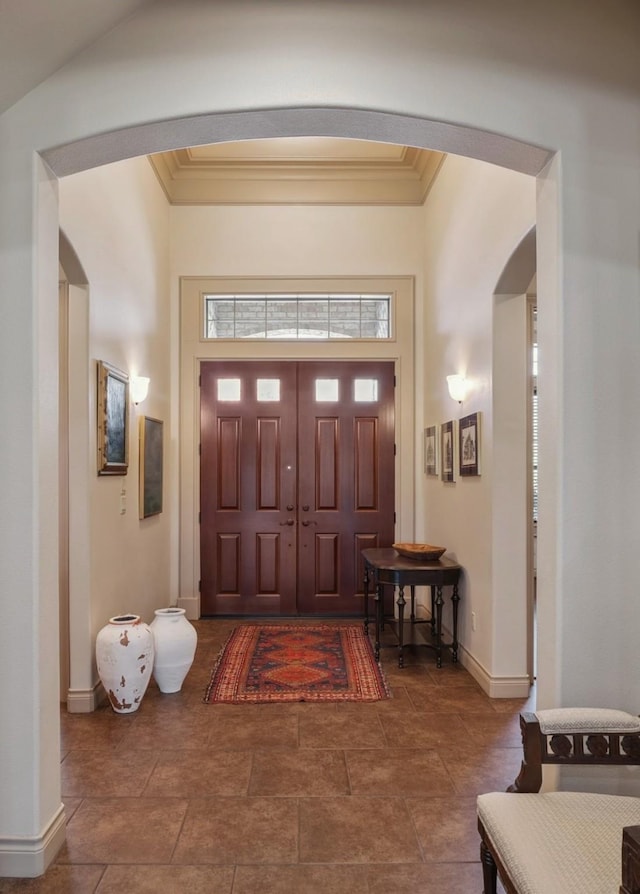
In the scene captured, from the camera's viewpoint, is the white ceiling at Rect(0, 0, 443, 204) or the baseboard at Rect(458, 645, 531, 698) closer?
the baseboard at Rect(458, 645, 531, 698)

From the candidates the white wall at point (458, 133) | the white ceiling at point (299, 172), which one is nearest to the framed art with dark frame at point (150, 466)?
the white ceiling at point (299, 172)

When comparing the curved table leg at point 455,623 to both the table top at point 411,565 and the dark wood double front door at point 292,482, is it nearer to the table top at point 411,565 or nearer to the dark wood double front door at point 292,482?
the table top at point 411,565

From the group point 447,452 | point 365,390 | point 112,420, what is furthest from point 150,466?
point 447,452

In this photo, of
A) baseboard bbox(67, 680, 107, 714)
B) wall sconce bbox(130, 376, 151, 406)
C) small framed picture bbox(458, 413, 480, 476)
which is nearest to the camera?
baseboard bbox(67, 680, 107, 714)

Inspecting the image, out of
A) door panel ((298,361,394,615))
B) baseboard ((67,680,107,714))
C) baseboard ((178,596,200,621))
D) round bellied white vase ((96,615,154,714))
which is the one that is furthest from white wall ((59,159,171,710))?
door panel ((298,361,394,615))

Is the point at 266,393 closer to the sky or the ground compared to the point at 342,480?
closer to the sky

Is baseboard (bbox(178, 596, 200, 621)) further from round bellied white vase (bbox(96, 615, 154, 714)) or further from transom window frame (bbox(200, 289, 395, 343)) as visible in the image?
transom window frame (bbox(200, 289, 395, 343))

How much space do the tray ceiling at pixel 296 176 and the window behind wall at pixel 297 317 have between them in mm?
888

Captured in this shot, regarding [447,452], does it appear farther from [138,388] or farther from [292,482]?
[138,388]

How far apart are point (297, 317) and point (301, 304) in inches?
5.0

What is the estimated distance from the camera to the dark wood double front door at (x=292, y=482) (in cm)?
636

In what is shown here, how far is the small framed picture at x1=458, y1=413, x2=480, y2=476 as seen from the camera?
4410mm

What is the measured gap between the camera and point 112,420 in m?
4.34

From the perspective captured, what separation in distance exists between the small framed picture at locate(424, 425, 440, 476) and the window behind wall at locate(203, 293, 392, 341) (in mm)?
1060
